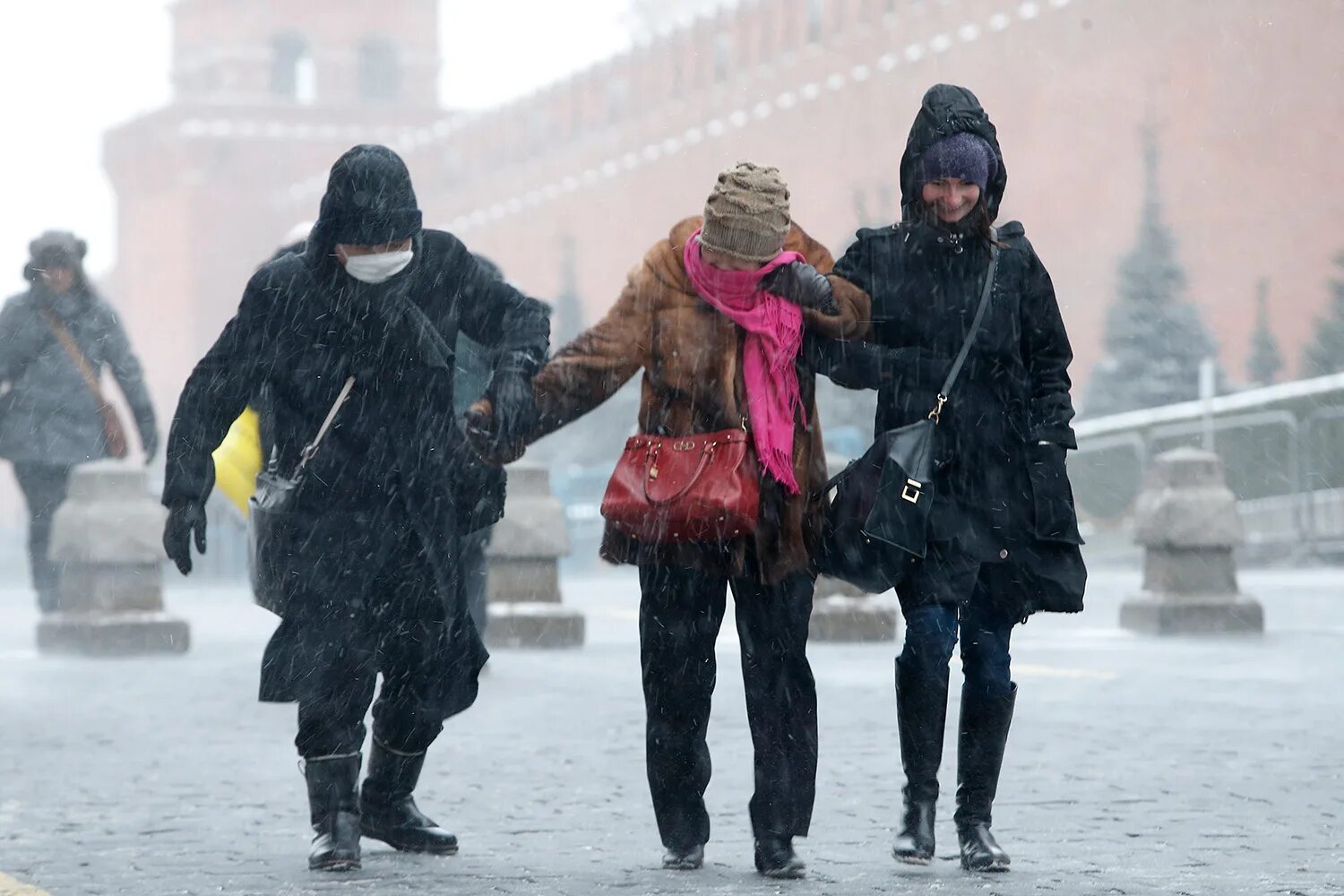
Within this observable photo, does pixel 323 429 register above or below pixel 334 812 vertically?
above

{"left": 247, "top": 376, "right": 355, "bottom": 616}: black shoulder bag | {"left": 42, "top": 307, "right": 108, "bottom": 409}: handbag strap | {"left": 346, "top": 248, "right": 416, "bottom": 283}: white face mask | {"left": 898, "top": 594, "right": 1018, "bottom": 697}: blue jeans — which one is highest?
{"left": 42, "top": 307, "right": 108, "bottom": 409}: handbag strap

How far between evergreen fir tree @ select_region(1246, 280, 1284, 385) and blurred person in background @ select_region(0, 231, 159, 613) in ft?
57.9

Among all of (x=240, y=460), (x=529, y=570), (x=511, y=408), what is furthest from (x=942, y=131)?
(x=529, y=570)

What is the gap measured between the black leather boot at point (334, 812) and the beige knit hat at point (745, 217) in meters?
1.30

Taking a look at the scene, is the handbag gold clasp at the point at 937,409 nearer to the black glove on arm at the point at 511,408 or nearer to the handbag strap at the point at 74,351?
the black glove on arm at the point at 511,408

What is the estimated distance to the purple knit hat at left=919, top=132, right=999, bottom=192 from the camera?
16.9ft

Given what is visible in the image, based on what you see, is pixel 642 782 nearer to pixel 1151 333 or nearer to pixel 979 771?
pixel 979 771

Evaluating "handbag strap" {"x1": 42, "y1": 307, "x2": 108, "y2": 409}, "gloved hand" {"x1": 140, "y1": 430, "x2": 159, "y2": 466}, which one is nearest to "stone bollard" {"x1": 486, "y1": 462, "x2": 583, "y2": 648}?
"gloved hand" {"x1": 140, "y1": 430, "x2": 159, "y2": 466}

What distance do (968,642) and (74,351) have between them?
6483mm

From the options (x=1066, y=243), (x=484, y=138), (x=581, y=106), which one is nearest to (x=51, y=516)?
(x=1066, y=243)

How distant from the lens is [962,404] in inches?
206

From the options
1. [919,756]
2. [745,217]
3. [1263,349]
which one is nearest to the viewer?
[745,217]

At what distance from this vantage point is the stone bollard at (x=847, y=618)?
1136 centimetres

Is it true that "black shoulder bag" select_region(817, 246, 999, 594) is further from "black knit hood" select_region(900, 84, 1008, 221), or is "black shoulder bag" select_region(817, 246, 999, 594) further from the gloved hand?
the gloved hand
